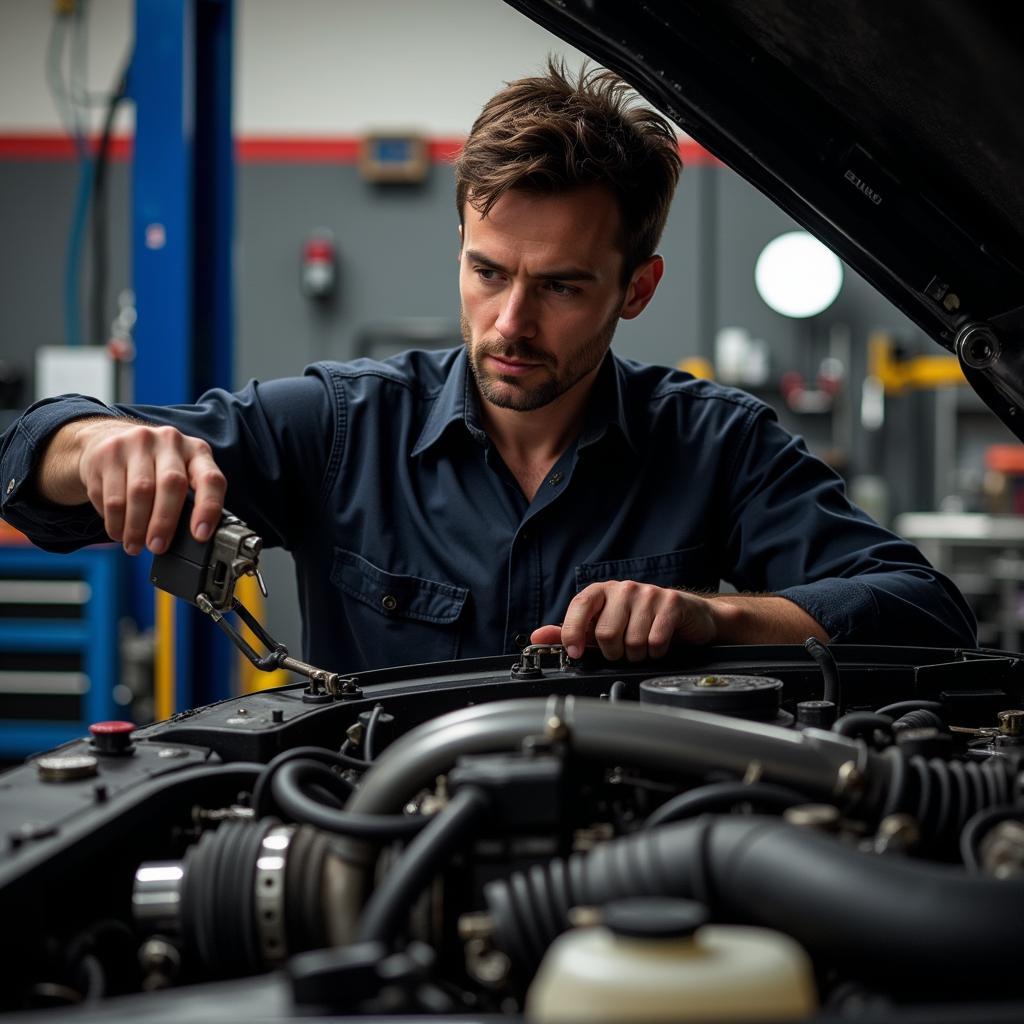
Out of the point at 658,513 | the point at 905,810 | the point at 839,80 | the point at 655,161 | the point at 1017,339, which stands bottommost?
the point at 905,810

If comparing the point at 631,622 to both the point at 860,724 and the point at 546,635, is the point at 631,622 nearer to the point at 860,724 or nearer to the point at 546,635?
the point at 546,635

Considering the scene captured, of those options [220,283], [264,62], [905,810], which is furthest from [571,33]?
[264,62]

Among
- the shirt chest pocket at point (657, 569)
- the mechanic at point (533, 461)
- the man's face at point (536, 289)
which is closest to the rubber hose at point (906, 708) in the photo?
the mechanic at point (533, 461)

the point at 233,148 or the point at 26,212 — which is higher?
the point at 26,212

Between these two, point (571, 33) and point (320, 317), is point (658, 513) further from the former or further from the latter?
point (320, 317)

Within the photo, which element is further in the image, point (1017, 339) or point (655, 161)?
point (655, 161)

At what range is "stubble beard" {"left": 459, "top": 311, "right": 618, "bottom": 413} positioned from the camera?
143 cm

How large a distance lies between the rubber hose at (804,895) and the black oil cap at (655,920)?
0.06 meters

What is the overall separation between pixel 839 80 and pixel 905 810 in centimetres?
66

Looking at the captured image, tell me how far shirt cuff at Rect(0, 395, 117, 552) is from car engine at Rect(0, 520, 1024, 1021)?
21.4 inches

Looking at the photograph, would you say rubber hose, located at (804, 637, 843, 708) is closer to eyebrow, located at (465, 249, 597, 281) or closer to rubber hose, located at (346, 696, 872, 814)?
rubber hose, located at (346, 696, 872, 814)

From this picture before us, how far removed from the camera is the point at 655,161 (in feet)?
5.13

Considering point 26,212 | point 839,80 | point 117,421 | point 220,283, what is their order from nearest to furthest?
1. point 839,80
2. point 117,421
3. point 220,283
4. point 26,212

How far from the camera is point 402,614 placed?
1489 millimetres
